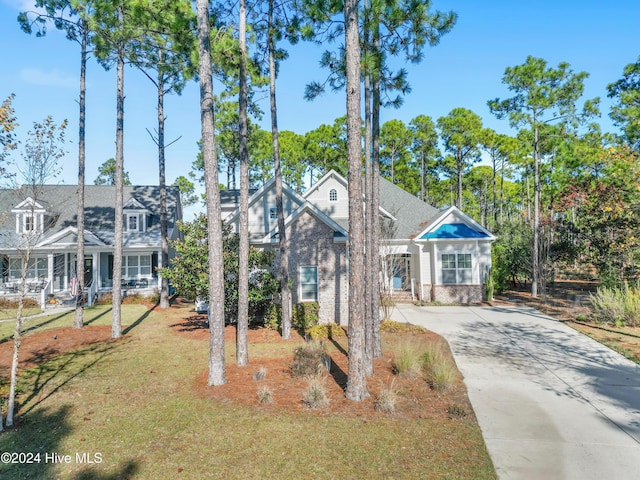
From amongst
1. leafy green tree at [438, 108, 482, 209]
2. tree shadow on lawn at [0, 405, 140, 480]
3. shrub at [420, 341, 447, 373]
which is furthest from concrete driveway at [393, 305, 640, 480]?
leafy green tree at [438, 108, 482, 209]

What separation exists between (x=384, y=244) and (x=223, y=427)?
12.5m

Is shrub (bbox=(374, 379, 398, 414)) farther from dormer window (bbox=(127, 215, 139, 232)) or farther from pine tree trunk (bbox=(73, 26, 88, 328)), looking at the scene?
dormer window (bbox=(127, 215, 139, 232))

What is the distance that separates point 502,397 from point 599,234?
1887cm

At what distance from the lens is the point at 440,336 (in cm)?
1380

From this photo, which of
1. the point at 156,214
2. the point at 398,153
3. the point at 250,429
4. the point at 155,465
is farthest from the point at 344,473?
the point at 398,153

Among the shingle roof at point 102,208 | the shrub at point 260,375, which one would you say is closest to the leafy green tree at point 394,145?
the shingle roof at point 102,208

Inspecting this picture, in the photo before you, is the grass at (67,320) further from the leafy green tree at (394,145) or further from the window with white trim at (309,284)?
the leafy green tree at (394,145)

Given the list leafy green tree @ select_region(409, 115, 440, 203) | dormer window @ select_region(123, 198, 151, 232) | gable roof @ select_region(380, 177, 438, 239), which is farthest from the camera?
leafy green tree @ select_region(409, 115, 440, 203)

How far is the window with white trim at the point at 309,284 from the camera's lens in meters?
16.1

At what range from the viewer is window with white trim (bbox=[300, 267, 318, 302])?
634 inches

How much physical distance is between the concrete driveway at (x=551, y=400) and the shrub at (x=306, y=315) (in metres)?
4.93

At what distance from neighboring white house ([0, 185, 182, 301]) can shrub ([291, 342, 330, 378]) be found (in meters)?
17.2

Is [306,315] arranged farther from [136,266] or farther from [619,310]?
[136,266]

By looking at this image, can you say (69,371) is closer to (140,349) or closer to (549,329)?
(140,349)
